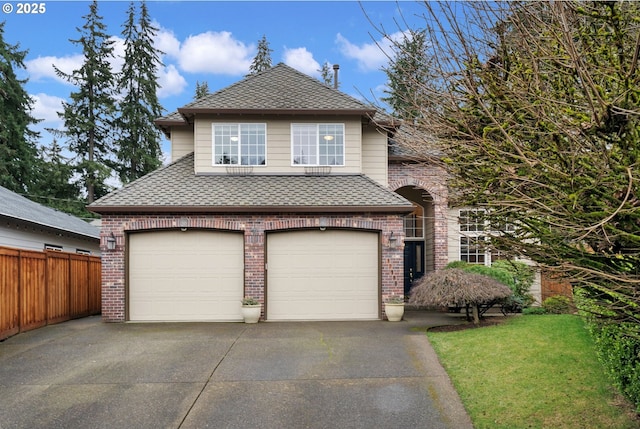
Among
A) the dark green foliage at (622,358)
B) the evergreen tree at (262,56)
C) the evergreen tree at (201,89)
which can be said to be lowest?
the dark green foliage at (622,358)

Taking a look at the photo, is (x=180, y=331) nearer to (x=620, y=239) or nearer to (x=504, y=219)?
(x=504, y=219)

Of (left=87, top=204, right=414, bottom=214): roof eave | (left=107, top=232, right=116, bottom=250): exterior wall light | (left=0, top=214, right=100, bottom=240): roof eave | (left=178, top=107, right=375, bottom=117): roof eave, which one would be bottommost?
(left=107, top=232, right=116, bottom=250): exterior wall light

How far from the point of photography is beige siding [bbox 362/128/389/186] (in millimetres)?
14266

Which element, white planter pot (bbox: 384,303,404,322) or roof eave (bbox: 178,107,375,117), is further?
roof eave (bbox: 178,107,375,117)

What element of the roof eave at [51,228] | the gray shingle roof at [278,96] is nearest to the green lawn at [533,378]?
the gray shingle roof at [278,96]

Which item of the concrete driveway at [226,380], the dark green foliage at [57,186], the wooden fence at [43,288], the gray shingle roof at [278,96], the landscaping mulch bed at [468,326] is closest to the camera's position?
the concrete driveway at [226,380]

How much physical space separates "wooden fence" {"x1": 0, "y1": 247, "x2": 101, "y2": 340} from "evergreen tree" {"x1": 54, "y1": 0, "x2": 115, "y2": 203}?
17.8 m

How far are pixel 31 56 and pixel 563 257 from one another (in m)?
36.5

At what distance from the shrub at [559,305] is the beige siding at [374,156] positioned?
5753 millimetres

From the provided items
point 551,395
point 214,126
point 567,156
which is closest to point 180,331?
point 214,126

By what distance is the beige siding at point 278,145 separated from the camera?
1320 centimetres

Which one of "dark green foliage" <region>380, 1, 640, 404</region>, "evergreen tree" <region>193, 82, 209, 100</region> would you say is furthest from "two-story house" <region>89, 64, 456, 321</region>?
"evergreen tree" <region>193, 82, 209, 100</region>

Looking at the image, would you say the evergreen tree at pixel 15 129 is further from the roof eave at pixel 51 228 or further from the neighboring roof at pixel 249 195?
the neighboring roof at pixel 249 195

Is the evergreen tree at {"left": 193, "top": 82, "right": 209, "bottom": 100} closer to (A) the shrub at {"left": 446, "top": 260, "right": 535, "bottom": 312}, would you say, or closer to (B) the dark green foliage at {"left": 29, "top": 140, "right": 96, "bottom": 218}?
(B) the dark green foliage at {"left": 29, "top": 140, "right": 96, "bottom": 218}
